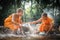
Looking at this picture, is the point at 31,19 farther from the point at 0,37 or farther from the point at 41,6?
the point at 0,37

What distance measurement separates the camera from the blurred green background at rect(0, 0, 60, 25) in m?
3.37

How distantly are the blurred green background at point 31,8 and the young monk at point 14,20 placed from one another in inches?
2.3

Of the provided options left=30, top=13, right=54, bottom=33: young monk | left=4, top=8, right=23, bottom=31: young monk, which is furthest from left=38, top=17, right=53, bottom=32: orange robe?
left=4, top=8, right=23, bottom=31: young monk

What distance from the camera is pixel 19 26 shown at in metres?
3.42

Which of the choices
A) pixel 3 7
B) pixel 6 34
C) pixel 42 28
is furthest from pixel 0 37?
pixel 42 28

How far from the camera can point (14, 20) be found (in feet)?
11.2

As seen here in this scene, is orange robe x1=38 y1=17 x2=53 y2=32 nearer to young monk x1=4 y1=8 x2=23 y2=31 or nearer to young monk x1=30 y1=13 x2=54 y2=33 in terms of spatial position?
young monk x1=30 y1=13 x2=54 y2=33

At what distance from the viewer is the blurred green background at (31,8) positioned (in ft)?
11.0

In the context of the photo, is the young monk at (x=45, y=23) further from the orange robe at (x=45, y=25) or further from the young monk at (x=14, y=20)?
the young monk at (x=14, y=20)

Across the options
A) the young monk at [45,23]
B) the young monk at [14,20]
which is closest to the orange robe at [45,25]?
the young monk at [45,23]

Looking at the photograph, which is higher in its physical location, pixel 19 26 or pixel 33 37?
pixel 19 26

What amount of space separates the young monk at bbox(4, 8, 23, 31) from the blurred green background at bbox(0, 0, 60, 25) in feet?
0.19

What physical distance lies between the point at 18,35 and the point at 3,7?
581 mm

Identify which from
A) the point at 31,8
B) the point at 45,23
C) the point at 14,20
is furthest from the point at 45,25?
the point at 14,20
